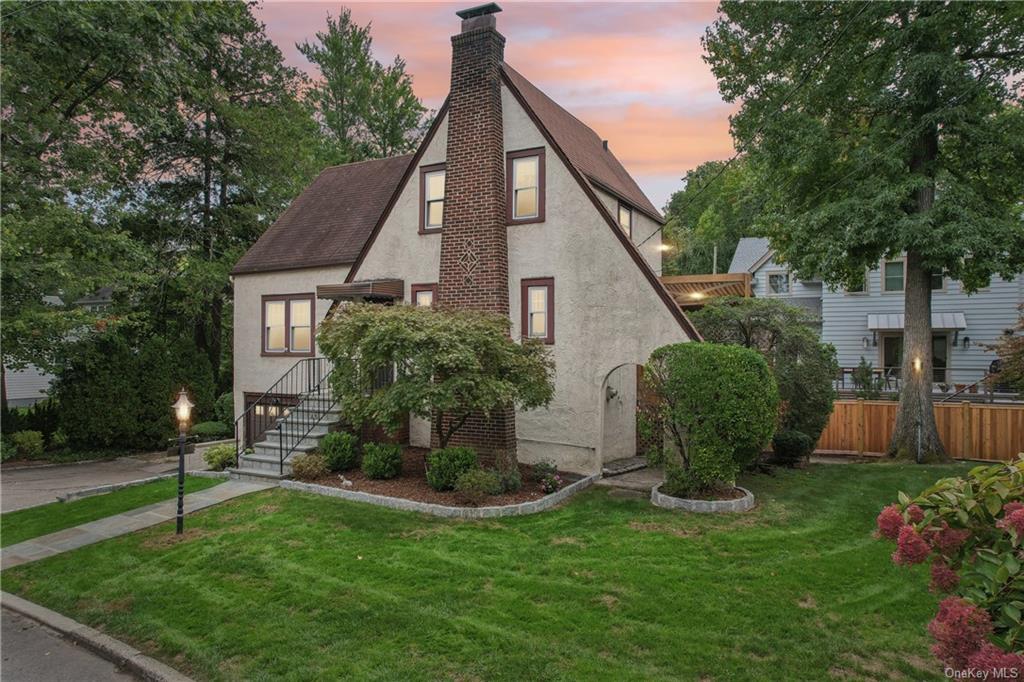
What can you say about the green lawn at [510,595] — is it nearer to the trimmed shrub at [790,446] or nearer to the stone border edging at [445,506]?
the stone border edging at [445,506]

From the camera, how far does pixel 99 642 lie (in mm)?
5977

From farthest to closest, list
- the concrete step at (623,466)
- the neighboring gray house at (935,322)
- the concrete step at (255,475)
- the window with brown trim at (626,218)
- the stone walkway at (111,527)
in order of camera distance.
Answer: the neighboring gray house at (935,322) < the window with brown trim at (626,218) < the concrete step at (623,466) < the concrete step at (255,475) < the stone walkway at (111,527)

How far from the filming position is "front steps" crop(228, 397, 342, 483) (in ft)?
39.7

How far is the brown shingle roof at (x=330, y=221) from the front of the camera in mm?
16703

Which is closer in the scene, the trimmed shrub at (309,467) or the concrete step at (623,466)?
the trimmed shrub at (309,467)

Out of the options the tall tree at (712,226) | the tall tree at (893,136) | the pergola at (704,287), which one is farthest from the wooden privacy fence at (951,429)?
the tall tree at (712,226)

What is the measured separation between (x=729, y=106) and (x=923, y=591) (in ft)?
44.8

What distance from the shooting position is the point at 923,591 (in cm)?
633

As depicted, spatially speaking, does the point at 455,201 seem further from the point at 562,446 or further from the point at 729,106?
the point at 729,106

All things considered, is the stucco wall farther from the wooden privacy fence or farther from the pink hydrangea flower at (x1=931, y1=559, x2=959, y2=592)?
the pink hydrangea flower at (x1=931, y1=559, x2=959, y2=592)

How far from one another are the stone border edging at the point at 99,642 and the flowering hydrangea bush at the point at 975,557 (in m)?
5.98

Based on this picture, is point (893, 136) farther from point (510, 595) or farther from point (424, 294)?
point (510, 595)

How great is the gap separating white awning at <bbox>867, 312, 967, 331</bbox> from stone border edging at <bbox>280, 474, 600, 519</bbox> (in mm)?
19967

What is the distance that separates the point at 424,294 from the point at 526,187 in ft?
11.9
